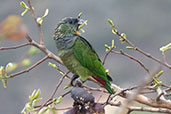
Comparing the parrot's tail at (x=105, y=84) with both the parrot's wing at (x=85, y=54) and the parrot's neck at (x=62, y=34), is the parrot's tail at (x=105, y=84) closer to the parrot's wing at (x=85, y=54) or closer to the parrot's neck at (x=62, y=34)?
the parrot's wing at (x=85, y=54)

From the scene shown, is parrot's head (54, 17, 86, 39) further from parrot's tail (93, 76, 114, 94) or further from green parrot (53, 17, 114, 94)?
parrot's tail (93, 76, 114, 94)

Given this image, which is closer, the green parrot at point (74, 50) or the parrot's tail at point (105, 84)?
the parrot's tail at point (105, 84)

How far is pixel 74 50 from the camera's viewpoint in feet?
3.09

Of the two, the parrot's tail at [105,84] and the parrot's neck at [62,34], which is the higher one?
the parrot's neck at [62,34]

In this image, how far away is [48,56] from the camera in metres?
0.71

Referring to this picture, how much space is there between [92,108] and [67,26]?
48 cm

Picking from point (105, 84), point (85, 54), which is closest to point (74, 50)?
point (85, 54)

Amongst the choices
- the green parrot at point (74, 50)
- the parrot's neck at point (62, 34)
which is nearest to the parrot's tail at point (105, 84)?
the green parrot at point (74, 50)

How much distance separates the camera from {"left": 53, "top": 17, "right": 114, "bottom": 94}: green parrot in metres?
0.91

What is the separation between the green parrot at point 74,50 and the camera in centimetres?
91

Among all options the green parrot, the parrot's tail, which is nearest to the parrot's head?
the green parrot

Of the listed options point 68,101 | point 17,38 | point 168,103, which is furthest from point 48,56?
point 68,101

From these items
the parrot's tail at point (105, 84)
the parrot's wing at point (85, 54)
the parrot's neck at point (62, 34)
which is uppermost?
the parrot's neck at point (62, 34)

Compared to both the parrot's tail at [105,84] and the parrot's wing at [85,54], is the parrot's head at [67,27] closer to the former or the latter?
the parrot's wing at [85,54]
